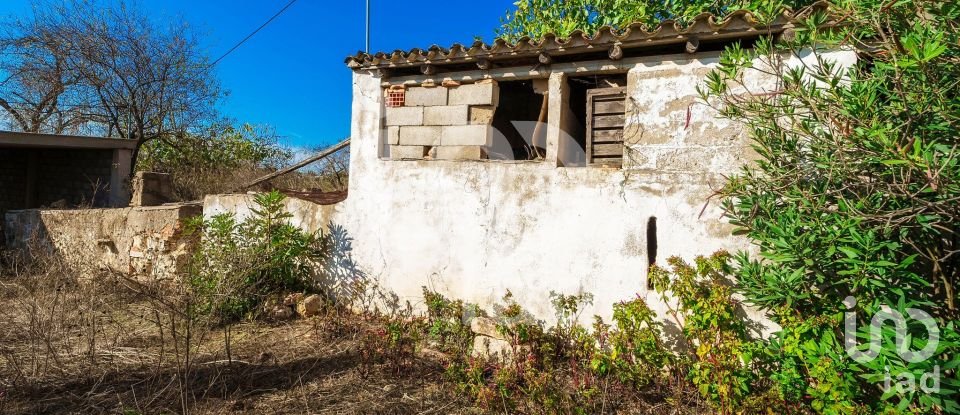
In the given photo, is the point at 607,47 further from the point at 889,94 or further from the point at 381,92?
the point at 381,92

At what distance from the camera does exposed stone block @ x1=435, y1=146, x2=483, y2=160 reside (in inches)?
236

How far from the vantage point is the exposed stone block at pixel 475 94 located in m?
5.94

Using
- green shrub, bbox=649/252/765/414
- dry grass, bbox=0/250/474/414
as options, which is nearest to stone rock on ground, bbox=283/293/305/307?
dry grass, bbox=0/250/474/414

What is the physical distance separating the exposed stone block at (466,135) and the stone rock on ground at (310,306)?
2.46 m

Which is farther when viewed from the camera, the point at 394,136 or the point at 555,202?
the point at 394,136

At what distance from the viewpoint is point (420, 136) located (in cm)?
635

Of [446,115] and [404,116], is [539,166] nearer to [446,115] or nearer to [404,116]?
[446,115]

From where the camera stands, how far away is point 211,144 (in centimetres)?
1571

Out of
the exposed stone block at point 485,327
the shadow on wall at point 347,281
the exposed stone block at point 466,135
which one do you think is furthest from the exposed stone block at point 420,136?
the exposed stone block at point 485,327

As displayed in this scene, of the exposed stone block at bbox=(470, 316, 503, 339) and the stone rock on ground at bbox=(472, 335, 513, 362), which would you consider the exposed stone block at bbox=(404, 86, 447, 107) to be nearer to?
the exposed stone block at bbox=(470, 316, 503, 339)

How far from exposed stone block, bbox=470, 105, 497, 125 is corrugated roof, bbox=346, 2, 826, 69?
506 mm

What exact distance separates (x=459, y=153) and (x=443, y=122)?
1.43 ft

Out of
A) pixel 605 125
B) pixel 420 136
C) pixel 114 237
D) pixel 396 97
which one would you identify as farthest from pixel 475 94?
pixel 114 237

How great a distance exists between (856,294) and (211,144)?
16.0m
